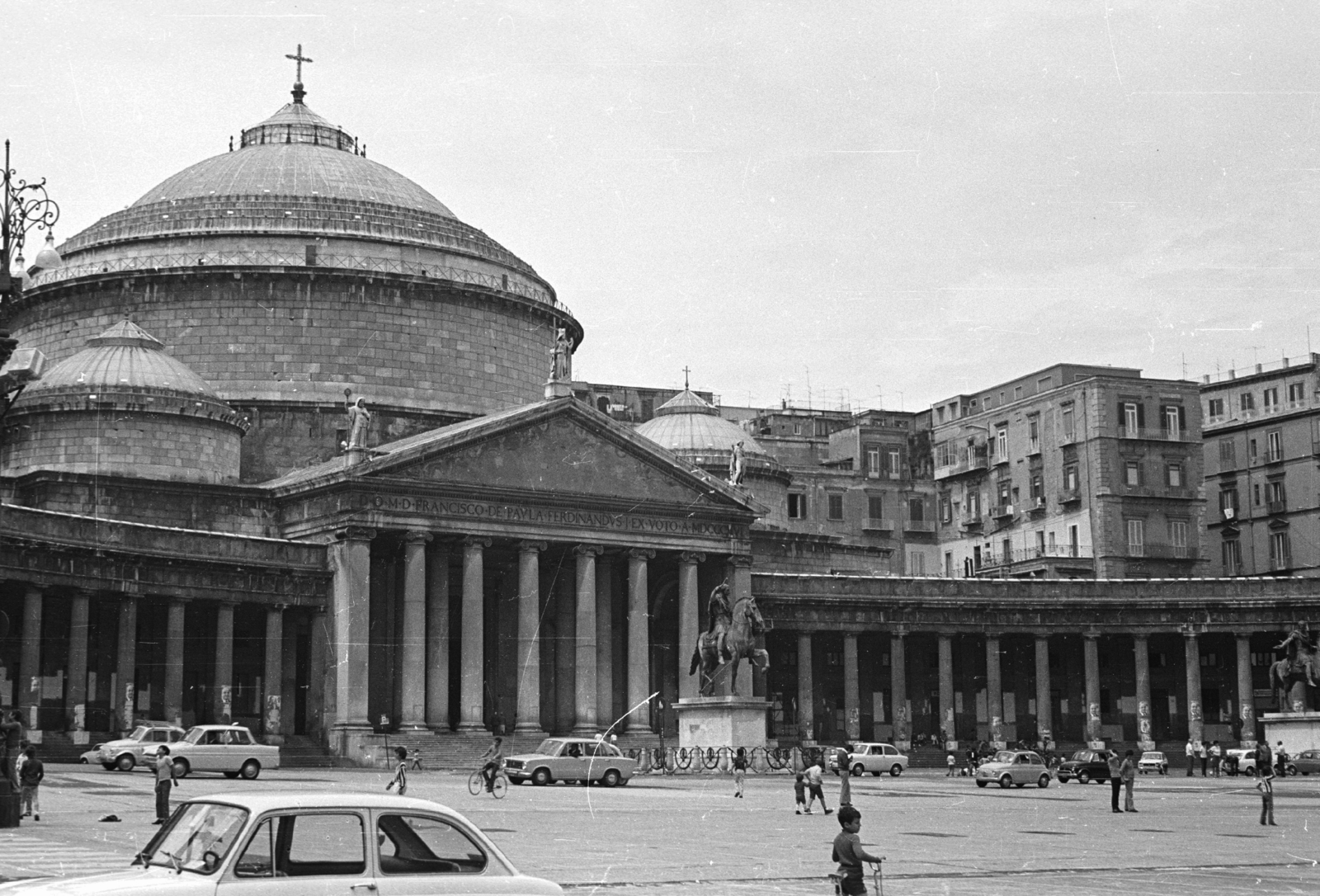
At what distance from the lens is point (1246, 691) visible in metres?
91.2

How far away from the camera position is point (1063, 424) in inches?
4156

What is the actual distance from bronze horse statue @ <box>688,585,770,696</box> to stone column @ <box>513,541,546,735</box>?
38.8 ft

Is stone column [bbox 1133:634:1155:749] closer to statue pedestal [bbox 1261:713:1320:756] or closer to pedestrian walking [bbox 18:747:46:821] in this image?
statue pedestal [bbox 1261:713:1320:756]

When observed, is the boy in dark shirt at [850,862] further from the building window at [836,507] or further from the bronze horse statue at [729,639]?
the building window at [836,507]

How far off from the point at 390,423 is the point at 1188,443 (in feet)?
147

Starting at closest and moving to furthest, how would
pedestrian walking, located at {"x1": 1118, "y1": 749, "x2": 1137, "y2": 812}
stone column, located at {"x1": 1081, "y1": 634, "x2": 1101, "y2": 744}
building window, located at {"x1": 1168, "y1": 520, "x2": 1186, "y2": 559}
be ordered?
pedestrian walking, located at {"x1": 1118, "y1": 749, "x2": 1137, "y2": 812}, stone column, located at {"x1": 1081, "y1": 634, "x2": 1101, "y2": 744}, building window, located at {"x1": 1168, "y1": 520, "x2": 1186, "y2": 559}

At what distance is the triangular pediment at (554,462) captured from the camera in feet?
246

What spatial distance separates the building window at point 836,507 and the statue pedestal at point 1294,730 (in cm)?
4348

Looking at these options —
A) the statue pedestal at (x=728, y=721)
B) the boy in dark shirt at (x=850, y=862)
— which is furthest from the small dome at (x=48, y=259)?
the statue pedestal at (x=728, y=721)

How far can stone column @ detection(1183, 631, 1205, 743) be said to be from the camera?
9012 cm

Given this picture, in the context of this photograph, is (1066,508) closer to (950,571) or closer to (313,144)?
(950,571)

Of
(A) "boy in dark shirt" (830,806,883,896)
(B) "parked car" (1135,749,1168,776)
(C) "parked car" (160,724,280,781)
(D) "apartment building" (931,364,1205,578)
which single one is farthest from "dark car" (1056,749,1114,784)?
(A) "boy in dark shirt" (830,806,883,896)

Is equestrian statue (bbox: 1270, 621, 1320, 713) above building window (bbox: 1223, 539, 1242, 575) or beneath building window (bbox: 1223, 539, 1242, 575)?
beneath

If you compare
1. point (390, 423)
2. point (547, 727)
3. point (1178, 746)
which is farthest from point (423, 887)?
point (1178, 746)
